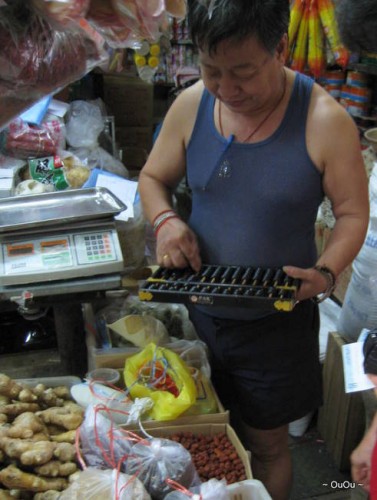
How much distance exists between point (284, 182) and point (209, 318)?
17.3 inches

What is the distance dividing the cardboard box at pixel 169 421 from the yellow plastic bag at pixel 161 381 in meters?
0.02

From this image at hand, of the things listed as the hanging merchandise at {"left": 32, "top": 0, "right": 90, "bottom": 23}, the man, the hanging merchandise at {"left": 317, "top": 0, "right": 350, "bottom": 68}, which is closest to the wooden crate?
the man

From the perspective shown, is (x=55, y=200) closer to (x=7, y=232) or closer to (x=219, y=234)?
(x=7, y=232)

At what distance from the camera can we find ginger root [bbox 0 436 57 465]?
1000mm

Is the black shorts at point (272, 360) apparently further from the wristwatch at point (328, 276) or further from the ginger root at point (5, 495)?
the ginger root at point (5, 495)

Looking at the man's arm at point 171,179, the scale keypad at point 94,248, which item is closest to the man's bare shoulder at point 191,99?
the man's arm at point 171,179

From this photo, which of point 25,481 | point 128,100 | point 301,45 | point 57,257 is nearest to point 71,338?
point 57,257

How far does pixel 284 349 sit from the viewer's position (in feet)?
4.28

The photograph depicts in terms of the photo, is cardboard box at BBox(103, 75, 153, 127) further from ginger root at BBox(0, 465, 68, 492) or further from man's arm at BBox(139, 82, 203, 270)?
ginger root at BBox(0, 465, 68, 492)

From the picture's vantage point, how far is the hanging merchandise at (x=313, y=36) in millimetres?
2576

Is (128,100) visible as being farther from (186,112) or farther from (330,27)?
(186,112)

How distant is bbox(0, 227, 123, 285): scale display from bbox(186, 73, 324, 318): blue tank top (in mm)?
273

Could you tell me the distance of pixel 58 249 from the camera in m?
1.33

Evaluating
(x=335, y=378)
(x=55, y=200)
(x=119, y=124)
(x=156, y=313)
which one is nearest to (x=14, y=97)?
(x=55, y=200)
